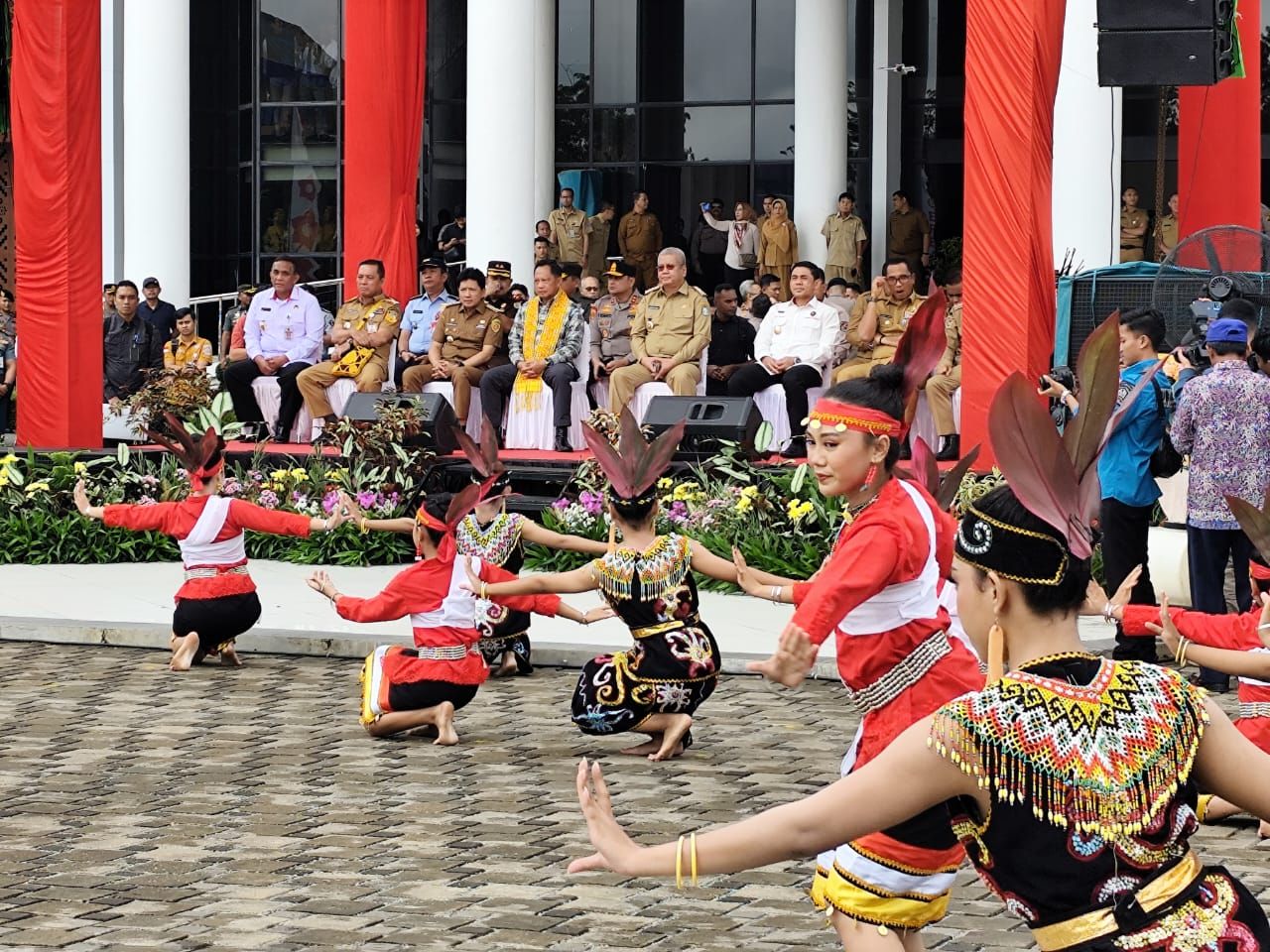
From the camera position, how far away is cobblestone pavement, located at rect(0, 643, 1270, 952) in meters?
5.88

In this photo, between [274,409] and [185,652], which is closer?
[185,652]

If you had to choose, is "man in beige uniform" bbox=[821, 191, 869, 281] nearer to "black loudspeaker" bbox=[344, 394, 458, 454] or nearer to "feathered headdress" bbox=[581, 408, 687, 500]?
"black loudspeaker" bbox=[344, 394, 458, 454]

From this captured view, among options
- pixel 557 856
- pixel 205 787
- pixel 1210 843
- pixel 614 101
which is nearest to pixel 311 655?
pixel 205 787

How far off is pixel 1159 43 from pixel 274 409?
894 cm

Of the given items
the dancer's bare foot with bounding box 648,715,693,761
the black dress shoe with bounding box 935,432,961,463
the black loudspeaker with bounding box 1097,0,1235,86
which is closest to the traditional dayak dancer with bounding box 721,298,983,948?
the dancer's bare foot with bounding box 648,715,693,761

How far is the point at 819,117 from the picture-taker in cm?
2612

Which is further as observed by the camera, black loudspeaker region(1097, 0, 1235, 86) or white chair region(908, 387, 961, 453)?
white chair region(908, 387, 961, 453)

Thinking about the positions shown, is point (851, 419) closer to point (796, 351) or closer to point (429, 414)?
point (429, 414)

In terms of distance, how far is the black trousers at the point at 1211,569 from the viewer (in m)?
9.61

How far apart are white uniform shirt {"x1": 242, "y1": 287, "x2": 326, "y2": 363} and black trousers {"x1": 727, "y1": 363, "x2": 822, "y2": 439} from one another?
4.05 metres

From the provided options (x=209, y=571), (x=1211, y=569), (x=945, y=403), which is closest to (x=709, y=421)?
(x=945, y=403)

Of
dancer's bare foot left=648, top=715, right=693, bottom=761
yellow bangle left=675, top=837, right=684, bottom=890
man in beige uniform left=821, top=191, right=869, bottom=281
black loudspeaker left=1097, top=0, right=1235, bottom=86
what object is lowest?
dancer's bare foot left=648, top=715, right=693, bottom=761

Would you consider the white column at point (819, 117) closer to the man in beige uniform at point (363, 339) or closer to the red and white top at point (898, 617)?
the man in beige uniform at point (363, 339)

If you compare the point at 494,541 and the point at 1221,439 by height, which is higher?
the point at 1221,439
